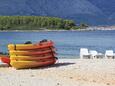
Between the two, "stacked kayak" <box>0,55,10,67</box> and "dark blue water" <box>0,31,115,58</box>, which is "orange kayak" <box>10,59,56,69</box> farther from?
"dark blue water" <box>0,31,115,58</box>

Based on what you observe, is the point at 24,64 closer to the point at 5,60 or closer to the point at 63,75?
the point at 5,60

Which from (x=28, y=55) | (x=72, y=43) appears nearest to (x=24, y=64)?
(x=28, y=55)

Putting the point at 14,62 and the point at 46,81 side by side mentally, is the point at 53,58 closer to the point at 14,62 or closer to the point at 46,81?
the point at 14,62

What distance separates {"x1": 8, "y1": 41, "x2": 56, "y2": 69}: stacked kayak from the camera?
2305 centimetres

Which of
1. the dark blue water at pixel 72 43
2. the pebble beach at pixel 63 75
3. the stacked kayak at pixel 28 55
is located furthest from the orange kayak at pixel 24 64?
the dark blue water at pixel 72 43

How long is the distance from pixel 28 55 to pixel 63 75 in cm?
278

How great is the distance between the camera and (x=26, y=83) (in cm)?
1850

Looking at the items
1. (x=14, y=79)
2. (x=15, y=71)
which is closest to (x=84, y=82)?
(x=14, y=79)

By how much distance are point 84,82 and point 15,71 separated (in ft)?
14.3

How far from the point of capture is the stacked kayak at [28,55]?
907 inches

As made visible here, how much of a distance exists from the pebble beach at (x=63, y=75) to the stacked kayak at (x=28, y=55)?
0.99 feet

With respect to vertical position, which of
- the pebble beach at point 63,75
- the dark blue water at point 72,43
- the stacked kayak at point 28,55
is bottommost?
the dark blue water at point 72,43

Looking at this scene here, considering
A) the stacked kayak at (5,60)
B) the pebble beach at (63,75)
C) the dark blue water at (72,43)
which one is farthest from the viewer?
the dark blue water at (72,43)

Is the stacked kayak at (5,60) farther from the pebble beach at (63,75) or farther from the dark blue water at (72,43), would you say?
the dark blue water at (72,43)
